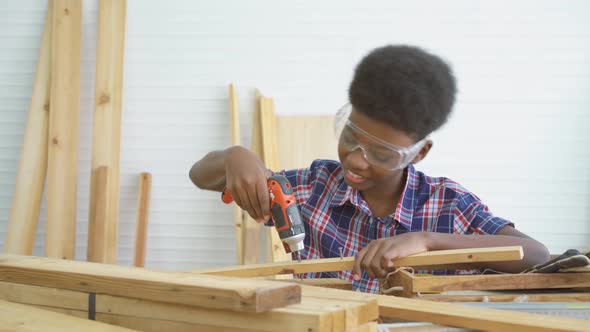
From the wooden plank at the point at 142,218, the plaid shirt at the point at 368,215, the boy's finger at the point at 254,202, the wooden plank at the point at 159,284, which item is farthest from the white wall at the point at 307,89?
the wooden plank at the point at 159,284

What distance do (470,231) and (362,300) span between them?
1.23m

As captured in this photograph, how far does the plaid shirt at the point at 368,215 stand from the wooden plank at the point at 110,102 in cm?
248

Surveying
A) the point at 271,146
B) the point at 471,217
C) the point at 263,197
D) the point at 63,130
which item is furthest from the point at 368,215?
the point at 63,130

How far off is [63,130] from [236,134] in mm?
1279

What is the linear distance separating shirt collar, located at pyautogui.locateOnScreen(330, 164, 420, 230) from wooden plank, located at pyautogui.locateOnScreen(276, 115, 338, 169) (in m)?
2.03

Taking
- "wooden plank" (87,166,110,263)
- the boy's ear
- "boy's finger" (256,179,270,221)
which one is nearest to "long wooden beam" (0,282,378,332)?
"boy's finger" (256,179,270,221)

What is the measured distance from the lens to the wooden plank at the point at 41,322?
120 cm

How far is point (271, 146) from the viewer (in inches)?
180

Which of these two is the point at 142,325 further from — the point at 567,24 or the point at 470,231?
the point at 567,24

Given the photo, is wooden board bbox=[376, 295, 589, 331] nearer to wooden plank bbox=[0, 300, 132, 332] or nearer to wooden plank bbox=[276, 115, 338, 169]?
wooden plank bbox=[0, 300, 132, 332]

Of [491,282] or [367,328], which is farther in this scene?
[491,282]

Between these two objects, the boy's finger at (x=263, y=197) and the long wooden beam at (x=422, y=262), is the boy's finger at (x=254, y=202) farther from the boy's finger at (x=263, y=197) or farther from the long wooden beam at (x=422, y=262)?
the long wooden beam at (x=422, y=262)

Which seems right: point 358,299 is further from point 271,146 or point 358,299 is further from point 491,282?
point 271,146

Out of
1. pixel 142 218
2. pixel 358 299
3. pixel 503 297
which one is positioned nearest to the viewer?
pixel 358 299
